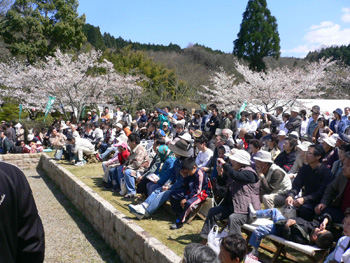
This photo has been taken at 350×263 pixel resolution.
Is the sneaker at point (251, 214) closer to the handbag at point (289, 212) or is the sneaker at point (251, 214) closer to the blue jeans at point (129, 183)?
the handbag at point (289, 212)

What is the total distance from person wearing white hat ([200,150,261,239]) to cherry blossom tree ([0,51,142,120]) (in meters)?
14.6

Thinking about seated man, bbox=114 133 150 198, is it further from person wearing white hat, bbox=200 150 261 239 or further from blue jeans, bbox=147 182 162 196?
person wearing white hat, bbox=200 150 261 239

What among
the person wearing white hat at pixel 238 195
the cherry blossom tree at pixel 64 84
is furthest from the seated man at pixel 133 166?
the cherry blossom tree at pixel 64 84

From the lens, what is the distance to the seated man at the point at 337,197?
341 cm

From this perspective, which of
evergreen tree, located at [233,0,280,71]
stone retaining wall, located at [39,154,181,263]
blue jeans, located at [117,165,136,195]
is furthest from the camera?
evergreen tree, located at [233,0,280,71]

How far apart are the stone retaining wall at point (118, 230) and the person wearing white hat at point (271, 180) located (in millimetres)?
1750

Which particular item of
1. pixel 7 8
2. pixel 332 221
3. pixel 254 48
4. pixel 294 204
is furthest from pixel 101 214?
pixel 254 48

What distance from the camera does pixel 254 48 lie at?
28.6 metres

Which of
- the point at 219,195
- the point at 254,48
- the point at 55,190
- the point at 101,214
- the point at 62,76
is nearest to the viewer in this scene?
the point at 219,195

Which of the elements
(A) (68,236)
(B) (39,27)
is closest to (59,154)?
(A) (68,236)

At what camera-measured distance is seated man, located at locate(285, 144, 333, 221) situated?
3.70 meters

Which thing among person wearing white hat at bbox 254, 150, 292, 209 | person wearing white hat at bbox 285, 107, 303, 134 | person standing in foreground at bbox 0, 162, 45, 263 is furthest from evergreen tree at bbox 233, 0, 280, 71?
person standing in foreground at bbox 0, 162, 45, 263

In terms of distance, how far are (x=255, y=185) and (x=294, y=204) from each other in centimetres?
51

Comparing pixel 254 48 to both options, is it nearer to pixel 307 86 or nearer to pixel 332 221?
pixel 307 86
